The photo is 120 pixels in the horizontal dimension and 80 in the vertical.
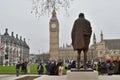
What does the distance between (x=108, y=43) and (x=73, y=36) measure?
183 m

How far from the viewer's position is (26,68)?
38.0 m

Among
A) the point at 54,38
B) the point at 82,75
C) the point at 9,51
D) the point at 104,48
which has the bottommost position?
the point at 82,75

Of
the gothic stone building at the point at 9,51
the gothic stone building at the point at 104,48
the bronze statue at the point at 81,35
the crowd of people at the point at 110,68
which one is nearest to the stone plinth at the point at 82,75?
the bronze statue at the point at 81,35

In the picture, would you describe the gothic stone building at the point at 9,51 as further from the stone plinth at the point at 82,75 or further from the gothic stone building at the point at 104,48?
the stone plinth at the point at 82,75

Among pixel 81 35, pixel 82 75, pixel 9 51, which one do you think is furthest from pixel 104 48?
pixel 82 75

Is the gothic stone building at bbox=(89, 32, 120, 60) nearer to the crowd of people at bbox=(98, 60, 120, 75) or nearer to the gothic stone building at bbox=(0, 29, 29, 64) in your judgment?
the gothic stone building at bbox=(0, 29, 29, 64)

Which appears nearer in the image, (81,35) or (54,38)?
(81,35)

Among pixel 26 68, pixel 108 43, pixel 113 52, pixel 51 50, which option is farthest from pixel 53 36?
pixel 26 68

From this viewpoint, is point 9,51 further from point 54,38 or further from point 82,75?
point 82,75

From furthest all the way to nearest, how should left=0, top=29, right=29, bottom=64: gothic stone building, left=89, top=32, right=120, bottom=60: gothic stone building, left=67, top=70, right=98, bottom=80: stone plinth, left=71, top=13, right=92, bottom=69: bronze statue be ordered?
left=89, top=32, right=120, bottom=60: gothic stone building < left=0, top=29, right=29, bottom=64: gothic stone building < left=71, top=13, right=92, bottom=69: bronze statue < left=67, top=70, right=98, bottom=80: stone plinth

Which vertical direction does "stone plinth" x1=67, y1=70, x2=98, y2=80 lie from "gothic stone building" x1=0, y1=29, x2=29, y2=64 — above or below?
below

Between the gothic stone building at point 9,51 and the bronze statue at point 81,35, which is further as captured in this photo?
the gothic stone building at point 9,51

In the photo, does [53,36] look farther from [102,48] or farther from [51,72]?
[51,72]

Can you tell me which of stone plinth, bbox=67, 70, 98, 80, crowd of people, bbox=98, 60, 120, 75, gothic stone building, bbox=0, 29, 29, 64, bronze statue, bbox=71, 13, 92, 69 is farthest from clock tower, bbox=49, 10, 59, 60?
stone plinth, bbox=67, 70, 98, 80
